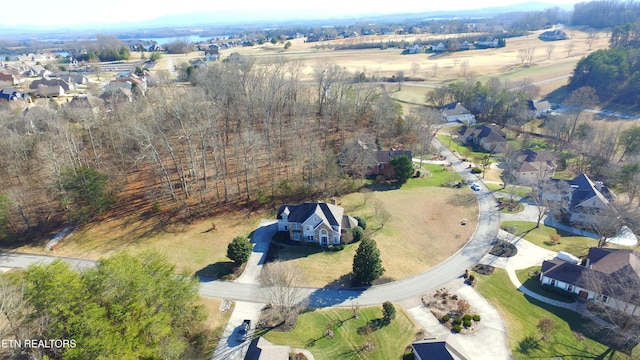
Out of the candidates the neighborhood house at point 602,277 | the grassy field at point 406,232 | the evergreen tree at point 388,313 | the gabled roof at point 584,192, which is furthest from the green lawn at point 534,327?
the gabled roof at point 584,192

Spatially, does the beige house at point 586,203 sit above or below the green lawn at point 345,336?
above

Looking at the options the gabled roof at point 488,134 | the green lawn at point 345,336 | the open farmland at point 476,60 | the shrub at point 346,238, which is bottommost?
the green lawn at point 345,336

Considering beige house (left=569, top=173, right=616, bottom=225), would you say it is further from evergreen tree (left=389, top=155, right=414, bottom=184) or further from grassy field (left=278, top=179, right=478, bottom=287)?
evergreen tree (left=389, top=155, right=414, bottom=184)

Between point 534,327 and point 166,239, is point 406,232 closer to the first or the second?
point 534,327

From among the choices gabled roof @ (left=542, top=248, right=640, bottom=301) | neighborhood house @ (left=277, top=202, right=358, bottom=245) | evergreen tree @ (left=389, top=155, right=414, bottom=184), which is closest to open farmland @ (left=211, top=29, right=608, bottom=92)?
evergreen tree @ (left=389, top=155, right=414, bottom=184)

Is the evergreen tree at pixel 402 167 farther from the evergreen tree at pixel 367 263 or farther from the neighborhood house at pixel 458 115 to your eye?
the neighborhood house at pixel 458 115

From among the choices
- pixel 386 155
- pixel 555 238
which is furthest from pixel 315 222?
pixel 555 238

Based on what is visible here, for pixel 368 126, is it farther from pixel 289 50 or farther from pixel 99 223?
pixel 289 50

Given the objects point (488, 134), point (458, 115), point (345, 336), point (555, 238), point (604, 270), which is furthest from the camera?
point (458, 115)
